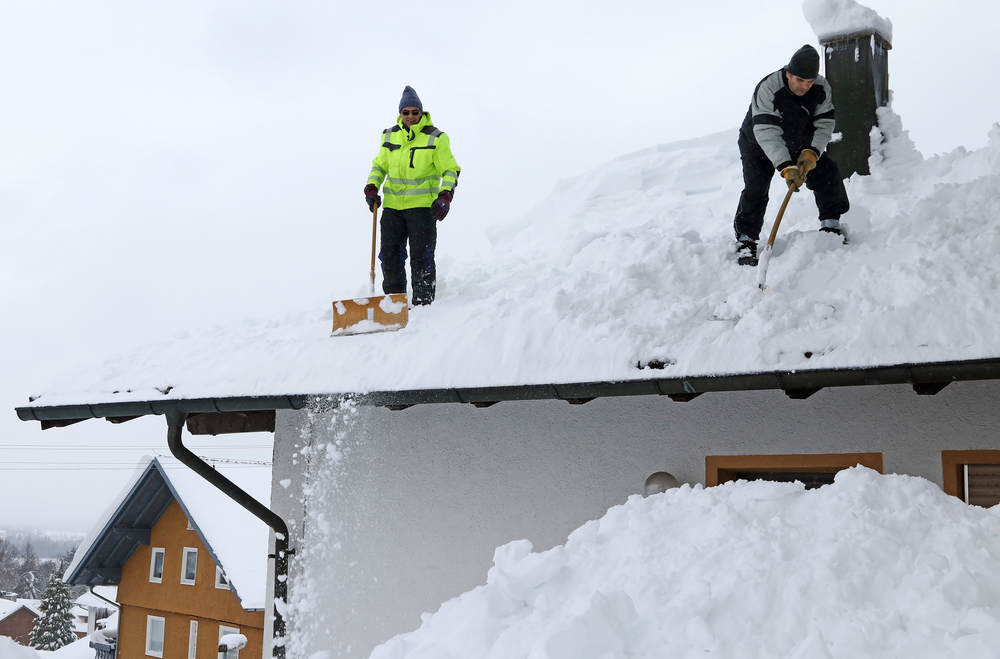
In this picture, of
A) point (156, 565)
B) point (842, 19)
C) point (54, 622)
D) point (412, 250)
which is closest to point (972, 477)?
point (412, 250)

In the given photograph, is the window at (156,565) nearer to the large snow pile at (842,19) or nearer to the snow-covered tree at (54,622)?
the large snow pile at (842,19)

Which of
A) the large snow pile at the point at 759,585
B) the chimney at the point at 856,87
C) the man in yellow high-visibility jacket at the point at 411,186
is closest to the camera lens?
the large snow pile at the point at 759,585

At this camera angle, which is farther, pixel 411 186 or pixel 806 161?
pixel 411 186

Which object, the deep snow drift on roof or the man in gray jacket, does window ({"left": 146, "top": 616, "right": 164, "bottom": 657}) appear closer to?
the deep snow drift on roof

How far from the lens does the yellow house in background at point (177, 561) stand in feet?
47.5

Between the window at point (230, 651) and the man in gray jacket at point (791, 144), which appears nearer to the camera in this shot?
the man in gray jacket at point (791, 144)

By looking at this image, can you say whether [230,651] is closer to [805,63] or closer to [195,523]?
[195,523]

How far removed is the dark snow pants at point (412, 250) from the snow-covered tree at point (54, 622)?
4113 cm

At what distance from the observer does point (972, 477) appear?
342cm

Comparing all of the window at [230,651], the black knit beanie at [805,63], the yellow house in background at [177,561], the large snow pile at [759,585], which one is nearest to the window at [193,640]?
the yellow house in background at [177,561]

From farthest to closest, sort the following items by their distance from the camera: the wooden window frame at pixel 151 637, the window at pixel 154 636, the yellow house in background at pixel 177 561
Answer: the window at pixel 154 636 → the wooden window frame at pixel 151 637 → the yellow house in background at pixel 177 561

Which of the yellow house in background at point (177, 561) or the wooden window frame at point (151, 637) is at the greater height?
the yellow house in background at point (177, 561)

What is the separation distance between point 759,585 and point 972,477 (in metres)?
1.47

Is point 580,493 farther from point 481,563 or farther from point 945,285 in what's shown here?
point 945,285
